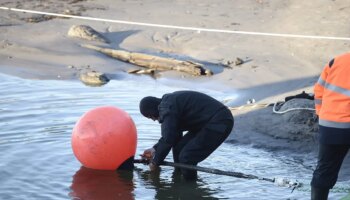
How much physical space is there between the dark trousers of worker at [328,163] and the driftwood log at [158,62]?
8.16 m

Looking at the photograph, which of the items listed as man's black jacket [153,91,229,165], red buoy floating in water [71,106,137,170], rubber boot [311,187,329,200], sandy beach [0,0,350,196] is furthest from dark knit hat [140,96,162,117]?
sandy beach [0,0,350,196]

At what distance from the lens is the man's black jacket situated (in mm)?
8094

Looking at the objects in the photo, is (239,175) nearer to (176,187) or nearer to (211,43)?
(176,187)

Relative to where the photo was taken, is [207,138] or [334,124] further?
[207,138]

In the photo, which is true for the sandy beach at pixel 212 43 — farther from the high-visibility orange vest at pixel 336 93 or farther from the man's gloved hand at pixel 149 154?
the high-visibility orange vest at pixel 336 93

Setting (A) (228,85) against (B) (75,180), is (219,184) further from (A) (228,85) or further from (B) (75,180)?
(A) (228,85)

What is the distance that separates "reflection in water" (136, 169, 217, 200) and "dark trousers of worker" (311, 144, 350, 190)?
192 centimetres

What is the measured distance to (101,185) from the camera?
8.61 meters

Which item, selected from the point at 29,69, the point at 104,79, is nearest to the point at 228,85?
the point at 104,79

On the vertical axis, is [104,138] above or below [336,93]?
below

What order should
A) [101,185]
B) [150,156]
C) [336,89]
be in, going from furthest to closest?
[150,156] < [101,185] < [336,89]

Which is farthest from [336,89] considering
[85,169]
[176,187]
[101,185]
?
[85,169]

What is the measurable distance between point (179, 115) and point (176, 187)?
3.06 feet

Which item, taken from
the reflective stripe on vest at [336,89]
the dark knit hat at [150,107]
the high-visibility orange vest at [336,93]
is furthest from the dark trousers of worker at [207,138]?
the reflective stripe on vest at [336,89]
